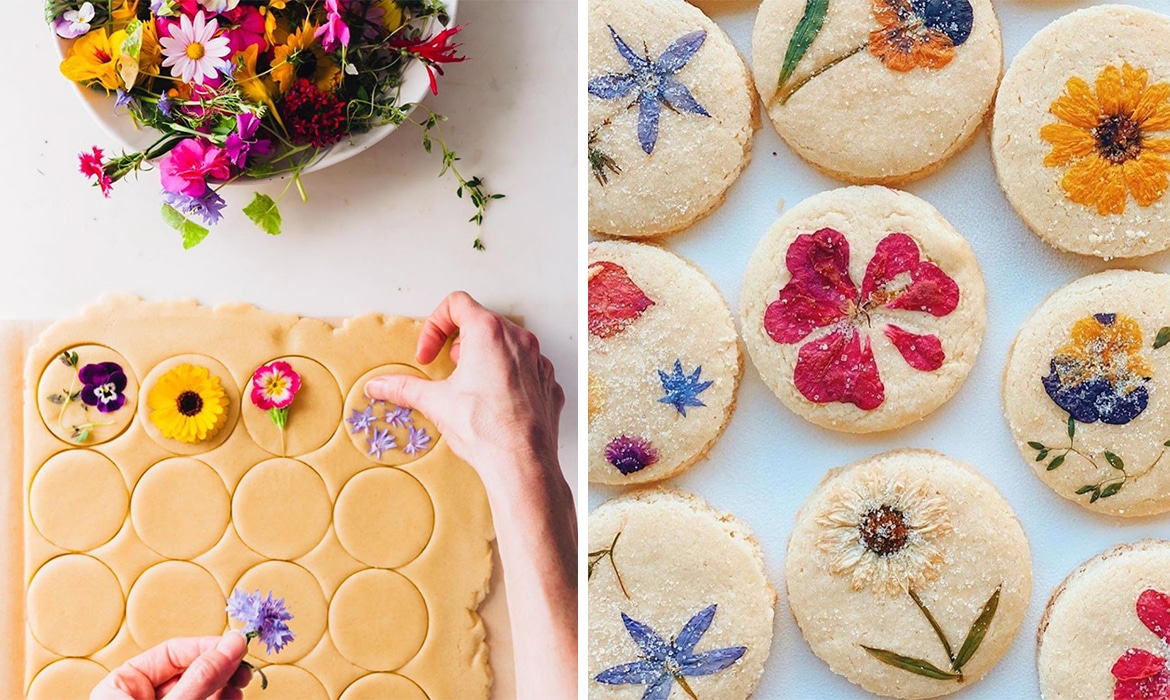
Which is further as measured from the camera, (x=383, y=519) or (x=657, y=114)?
(x=383, y=519)

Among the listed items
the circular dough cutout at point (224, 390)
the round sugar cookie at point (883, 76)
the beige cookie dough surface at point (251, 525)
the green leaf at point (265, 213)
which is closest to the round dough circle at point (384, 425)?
the beige cookie dough surface at point (251, 525)

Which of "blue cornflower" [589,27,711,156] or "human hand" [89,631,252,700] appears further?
"human hand" [89,631,252,700]

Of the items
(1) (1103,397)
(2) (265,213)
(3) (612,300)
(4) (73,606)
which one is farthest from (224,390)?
(1) (1103,397)

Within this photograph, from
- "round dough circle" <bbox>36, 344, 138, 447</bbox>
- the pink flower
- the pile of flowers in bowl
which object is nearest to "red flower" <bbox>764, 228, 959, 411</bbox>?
the pile of flowers in bowl

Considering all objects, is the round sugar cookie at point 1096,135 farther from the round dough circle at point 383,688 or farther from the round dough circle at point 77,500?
the round dough circle at point 77,500

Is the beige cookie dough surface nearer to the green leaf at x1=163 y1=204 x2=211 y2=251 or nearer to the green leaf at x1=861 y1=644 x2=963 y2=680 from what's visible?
the green leaf at x1=163 y1=204 x2=211 y2=251

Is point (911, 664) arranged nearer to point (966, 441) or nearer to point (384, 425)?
point (966, 441)

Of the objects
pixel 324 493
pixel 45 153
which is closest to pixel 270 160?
pixel 45 153
